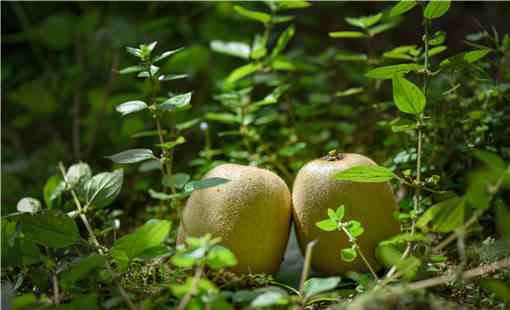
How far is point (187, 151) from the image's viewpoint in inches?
56.1

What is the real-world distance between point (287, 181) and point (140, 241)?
453mm

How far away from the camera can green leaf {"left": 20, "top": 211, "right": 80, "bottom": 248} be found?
72 centimetres

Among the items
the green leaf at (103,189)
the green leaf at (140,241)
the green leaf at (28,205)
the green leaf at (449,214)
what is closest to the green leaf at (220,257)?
the green leaf at (140,241)

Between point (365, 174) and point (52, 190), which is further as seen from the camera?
point (52, 190)

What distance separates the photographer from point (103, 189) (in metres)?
0.88

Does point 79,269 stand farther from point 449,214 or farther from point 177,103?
point 449,214

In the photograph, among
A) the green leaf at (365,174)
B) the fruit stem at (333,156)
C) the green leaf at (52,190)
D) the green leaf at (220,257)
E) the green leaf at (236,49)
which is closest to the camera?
the green leaf at (220,257)

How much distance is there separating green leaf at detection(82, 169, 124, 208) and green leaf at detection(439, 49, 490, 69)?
0.54 metres

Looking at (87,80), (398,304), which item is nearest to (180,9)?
(87,80)

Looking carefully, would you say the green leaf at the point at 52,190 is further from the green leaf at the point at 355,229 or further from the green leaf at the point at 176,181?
the green leaf at the point at 355,229

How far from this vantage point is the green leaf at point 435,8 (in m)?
0.72

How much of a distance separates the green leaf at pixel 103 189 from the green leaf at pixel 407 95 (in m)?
0.46

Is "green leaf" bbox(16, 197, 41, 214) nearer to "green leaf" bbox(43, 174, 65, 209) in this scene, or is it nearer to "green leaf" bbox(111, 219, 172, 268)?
"green leaf" bbox(43, 174, 65, 209)

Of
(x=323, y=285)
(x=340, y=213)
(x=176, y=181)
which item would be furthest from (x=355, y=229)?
(x=176, y=181)
